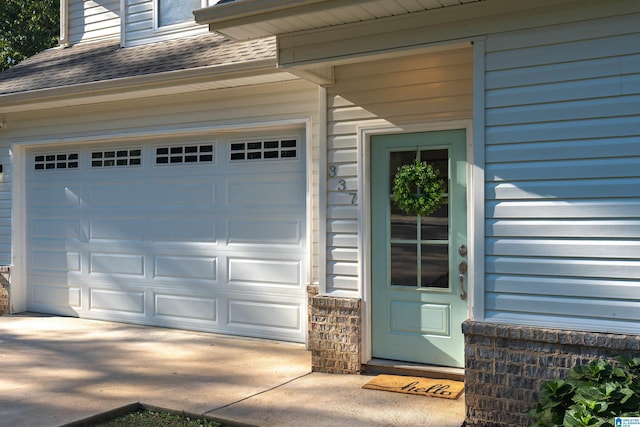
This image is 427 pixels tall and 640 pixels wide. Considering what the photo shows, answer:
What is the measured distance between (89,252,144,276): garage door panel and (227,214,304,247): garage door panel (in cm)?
146

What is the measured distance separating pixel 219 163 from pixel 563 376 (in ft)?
15.1

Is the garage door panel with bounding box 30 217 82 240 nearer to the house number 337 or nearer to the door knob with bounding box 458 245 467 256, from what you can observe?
the house number 337

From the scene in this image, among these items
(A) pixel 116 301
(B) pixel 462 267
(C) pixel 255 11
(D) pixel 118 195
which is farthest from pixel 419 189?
(A) pixel 116 301

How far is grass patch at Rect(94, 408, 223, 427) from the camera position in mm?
4641

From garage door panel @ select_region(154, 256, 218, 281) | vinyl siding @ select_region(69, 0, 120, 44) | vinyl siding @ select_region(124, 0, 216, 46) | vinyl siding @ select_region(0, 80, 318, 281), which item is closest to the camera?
vinyl siding @ select_region(0, 80, 318, 281)

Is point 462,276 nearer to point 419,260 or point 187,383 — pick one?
point 419,260

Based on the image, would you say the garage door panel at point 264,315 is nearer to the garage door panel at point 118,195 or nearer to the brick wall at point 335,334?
the brick wall at point 335,334

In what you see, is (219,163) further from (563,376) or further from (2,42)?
(2,42)

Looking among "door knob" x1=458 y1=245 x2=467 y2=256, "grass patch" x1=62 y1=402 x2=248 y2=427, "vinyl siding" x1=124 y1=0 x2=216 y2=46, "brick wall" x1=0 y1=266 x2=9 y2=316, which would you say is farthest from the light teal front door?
"brick wall" x1=0 y1=266 x2=9 y2=316

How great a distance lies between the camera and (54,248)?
354 inches

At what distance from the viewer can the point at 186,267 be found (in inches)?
307

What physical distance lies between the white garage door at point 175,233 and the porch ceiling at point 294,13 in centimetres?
203

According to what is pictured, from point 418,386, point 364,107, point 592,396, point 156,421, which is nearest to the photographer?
point 592,396

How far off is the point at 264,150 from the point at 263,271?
133cm
